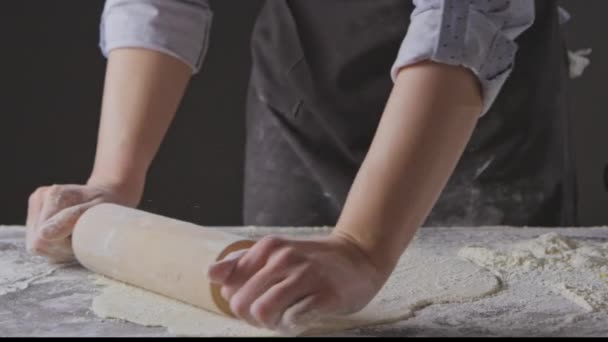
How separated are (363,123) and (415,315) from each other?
1.89ft

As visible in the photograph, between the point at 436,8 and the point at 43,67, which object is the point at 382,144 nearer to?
the point at 436,8

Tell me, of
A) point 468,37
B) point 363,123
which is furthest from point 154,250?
point 363,123

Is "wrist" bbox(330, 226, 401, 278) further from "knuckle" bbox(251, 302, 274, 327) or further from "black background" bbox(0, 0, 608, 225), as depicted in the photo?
"black background" bbox(0, 0, 608, 225)

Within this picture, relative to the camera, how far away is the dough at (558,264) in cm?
99

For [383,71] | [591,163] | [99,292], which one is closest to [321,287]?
[99,292]

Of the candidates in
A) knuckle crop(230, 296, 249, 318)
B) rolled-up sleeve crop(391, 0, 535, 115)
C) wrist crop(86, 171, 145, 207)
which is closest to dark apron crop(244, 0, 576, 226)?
wrist crop(86, 171, 145, 207)

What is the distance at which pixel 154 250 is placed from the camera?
0.96m

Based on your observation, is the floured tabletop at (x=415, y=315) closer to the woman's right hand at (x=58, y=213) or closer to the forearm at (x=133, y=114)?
the woman's right hand at (x=58, y=213)

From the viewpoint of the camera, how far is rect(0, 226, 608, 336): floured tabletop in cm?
86

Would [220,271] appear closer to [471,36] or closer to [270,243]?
[270,243]

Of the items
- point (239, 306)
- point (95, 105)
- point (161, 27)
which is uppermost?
point (161, 27)

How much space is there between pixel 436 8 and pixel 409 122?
13 cm

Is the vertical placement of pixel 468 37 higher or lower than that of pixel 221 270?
higher

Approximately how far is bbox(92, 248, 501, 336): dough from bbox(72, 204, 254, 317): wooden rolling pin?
12 mm
